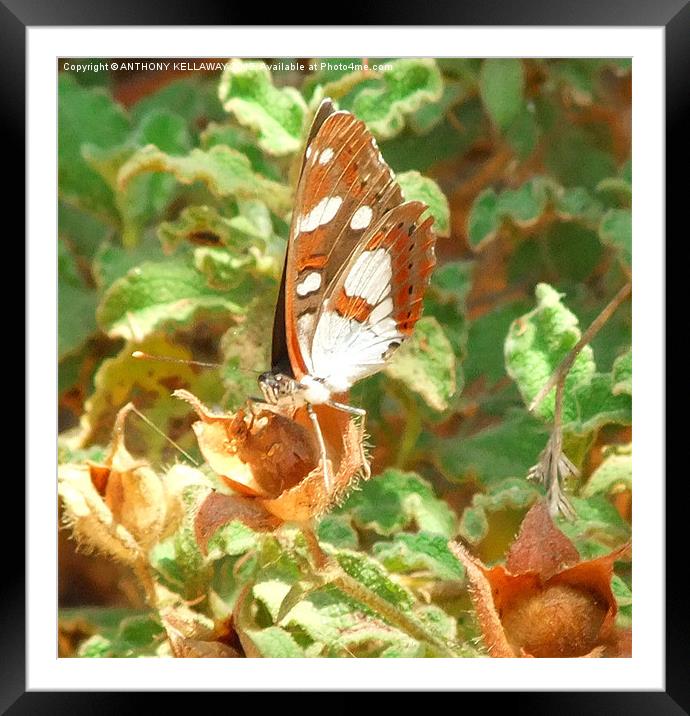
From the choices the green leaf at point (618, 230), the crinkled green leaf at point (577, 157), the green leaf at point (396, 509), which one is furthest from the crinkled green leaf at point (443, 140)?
the green leaf at point (396, 509)

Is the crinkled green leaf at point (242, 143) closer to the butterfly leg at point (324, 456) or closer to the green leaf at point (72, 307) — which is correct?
the green leaf at point (72, 307)

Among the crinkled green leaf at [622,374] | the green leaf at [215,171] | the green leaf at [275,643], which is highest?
the green leaf at [215,171]

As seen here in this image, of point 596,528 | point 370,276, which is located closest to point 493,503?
point 596,528

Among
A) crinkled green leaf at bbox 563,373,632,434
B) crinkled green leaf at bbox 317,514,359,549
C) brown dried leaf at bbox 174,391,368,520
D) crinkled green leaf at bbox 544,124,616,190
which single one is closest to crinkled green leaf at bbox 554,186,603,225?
crinkled green leaf at bbox 544,124,616,190

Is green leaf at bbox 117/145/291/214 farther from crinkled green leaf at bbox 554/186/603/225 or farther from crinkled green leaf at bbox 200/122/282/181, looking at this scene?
crinkled green leaf at bbox 554/186/603/225

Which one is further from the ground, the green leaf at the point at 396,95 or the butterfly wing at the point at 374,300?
the green leaf at the point at 396,95
